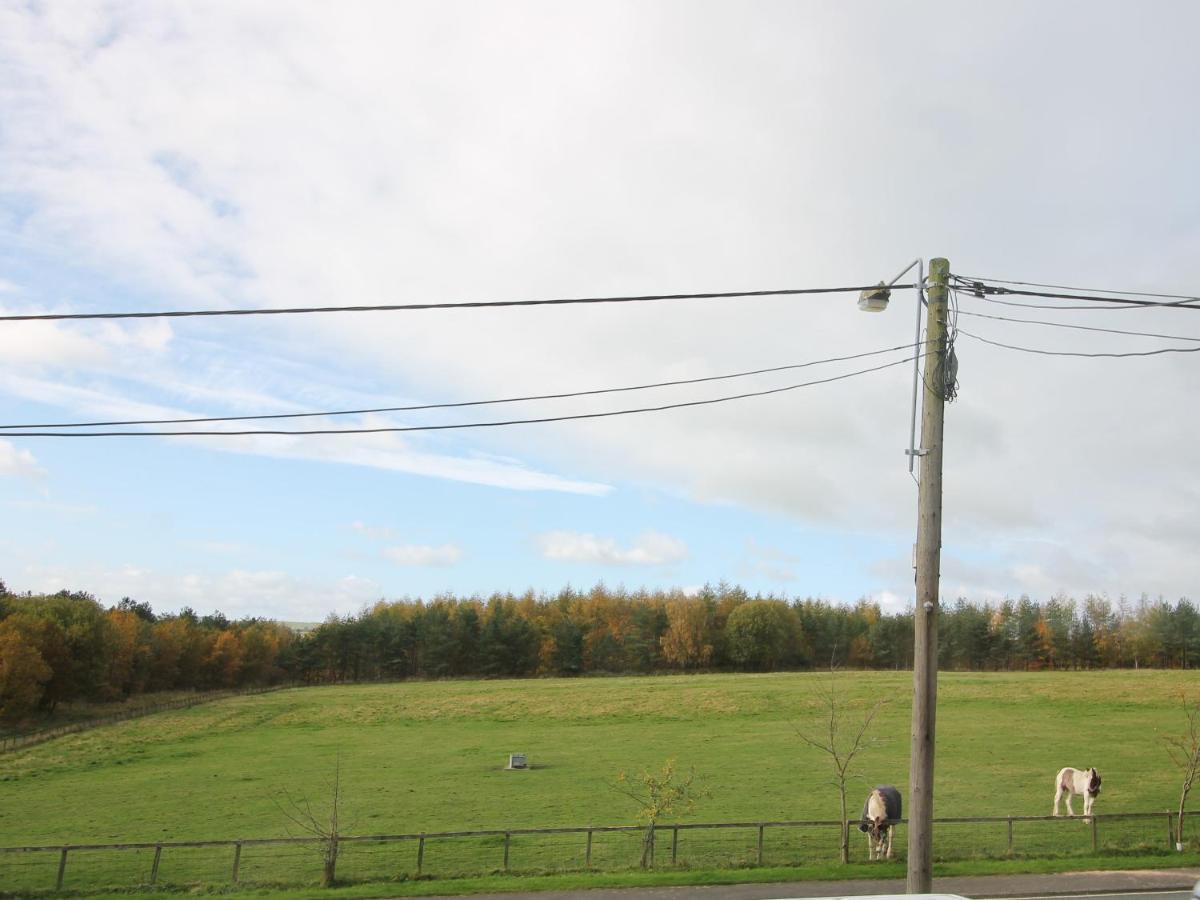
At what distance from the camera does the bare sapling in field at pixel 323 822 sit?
20.8 meters

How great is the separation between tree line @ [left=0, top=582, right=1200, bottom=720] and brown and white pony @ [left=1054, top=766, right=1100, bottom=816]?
89.9 meters

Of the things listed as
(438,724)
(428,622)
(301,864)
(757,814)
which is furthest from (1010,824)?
(428,622)

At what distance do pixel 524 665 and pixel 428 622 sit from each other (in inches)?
579

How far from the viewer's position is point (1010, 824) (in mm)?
22656

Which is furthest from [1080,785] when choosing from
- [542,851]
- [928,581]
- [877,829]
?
[928,581]

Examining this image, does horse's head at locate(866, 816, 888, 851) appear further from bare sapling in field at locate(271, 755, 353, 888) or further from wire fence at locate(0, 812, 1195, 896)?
bare sapling in field at locate(271, 755, 353, 888)

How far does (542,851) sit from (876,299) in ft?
65.0

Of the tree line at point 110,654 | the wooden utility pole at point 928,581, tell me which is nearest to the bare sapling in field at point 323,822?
the wooden utility pole at point 928,581

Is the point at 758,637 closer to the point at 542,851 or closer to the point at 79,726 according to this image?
the point at 79,726

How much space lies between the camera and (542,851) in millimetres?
25422

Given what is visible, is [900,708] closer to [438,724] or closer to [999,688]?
[999,688]

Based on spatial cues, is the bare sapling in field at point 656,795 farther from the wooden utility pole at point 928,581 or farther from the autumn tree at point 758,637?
the autumn tree at point 758,637

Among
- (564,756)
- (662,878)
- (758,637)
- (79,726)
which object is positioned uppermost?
(758,637)

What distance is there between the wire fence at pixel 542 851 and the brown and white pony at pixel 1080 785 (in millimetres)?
794
